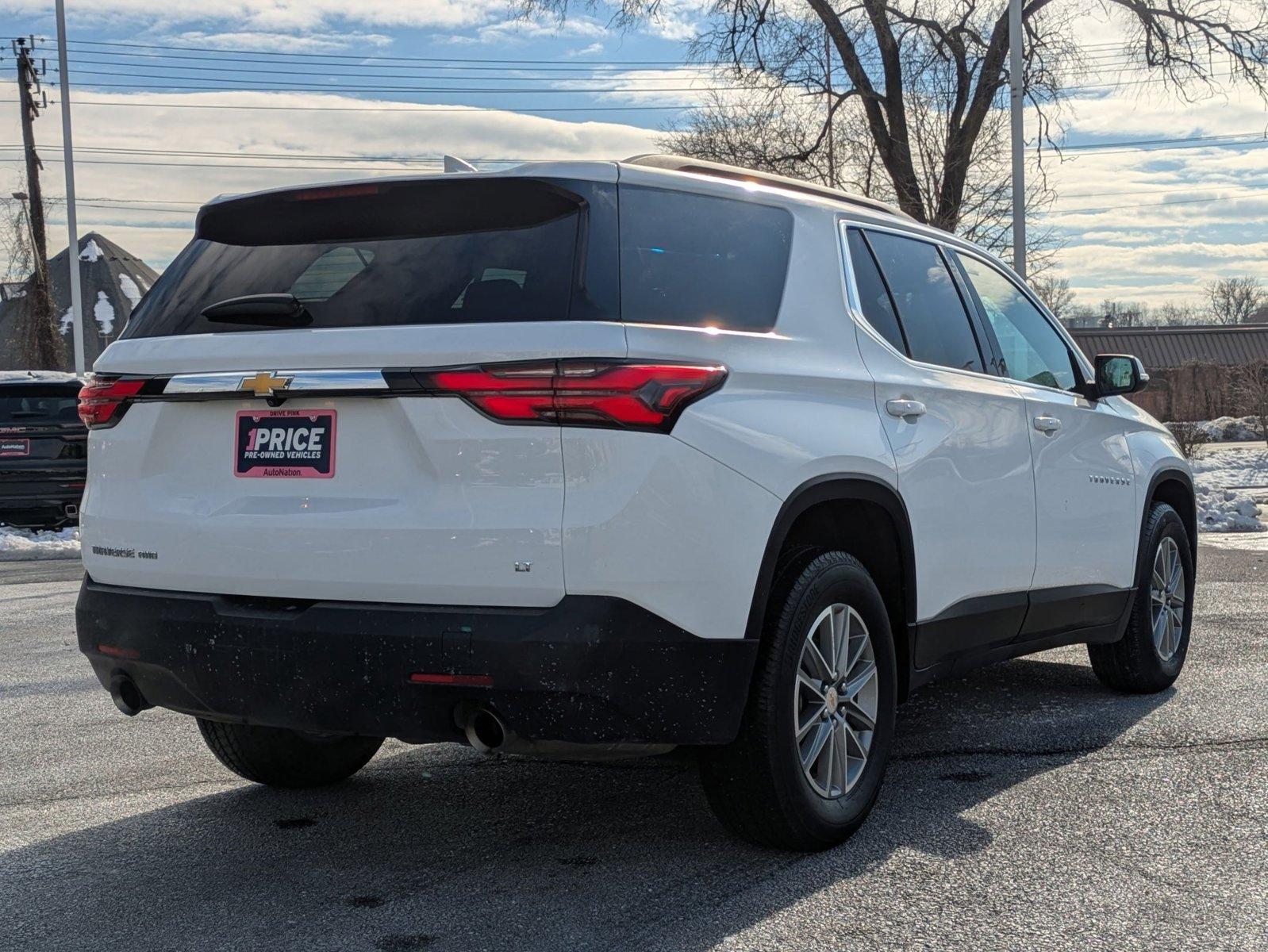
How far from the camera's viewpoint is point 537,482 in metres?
3.41

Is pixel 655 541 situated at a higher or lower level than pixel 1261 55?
lower

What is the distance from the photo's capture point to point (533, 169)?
12.2ft

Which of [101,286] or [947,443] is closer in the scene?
[947,443]

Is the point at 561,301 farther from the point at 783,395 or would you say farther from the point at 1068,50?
the point at 1068,50

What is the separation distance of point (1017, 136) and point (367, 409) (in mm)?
20822

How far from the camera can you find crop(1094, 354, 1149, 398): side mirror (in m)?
5.87

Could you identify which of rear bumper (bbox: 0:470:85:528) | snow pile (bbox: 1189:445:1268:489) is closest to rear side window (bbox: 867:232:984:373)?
rear bumper (bbox: 0:470:85:528)

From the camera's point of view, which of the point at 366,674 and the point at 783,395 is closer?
the point at 366,674

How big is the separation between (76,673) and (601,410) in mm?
4777

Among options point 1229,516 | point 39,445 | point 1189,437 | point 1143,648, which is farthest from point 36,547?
point 1189,437

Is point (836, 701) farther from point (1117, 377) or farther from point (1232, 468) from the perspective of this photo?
point (1232, 468)

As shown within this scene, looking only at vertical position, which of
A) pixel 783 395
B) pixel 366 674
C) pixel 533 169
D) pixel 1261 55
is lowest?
pixel 366 674

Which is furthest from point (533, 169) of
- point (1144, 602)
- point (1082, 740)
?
point (1144, 602)

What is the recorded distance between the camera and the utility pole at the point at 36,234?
35.6m
